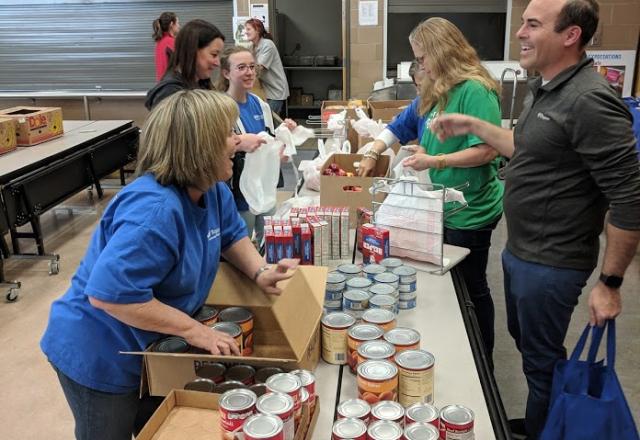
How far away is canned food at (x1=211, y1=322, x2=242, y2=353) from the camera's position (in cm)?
135

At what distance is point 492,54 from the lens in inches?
279

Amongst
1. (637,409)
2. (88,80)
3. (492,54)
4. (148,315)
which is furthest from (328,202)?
(88,80)

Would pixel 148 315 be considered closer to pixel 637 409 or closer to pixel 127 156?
pixel 637 409

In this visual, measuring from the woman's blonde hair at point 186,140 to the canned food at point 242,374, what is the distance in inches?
16.9

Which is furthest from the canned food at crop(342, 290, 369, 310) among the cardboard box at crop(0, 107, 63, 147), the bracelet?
the cardboard box at crop(0, 107, 63, 147)

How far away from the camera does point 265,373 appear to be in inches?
50.6

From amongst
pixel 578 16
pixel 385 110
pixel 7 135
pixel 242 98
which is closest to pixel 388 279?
pixel 578 16

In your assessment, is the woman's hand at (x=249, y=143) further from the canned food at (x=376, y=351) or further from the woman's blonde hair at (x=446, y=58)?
the canned food at (x=376, y=351)

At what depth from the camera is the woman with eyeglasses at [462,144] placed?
2.21 metres

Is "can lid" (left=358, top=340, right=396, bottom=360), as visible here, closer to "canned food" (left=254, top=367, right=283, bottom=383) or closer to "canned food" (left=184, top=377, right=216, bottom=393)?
"canned food" (left=254, top=367, right=283, bottom=383)

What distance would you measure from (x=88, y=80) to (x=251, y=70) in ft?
19.0

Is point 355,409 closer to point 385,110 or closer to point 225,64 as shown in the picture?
Result: point 225,64

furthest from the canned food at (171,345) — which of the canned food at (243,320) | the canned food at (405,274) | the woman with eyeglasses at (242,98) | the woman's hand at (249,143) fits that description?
the woman with eyeglasses at (242,98)

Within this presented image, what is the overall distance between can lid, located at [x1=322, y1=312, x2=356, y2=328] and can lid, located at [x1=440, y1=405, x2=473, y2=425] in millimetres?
404
